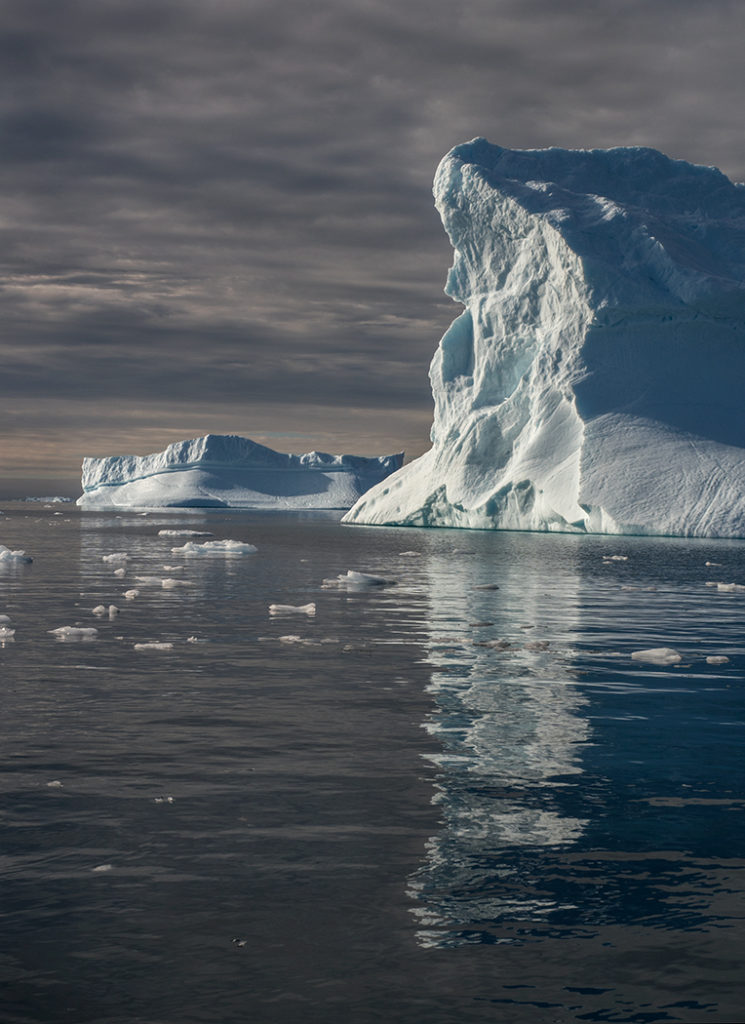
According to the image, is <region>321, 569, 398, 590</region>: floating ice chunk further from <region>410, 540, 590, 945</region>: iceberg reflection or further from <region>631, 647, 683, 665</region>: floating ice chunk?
<region>631, 647, 683, 665</region>: floating ice chunk

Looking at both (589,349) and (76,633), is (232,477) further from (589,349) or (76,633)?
(76,633)

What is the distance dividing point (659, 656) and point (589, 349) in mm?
36994

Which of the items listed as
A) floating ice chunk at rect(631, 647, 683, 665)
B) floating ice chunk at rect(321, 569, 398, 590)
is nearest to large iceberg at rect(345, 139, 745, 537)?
floating ice chunk at rect(321, 569, 398, 590)

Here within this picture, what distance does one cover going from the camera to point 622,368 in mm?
49000

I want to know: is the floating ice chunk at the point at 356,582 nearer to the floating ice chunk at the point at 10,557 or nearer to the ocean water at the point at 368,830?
the ocean water at the point at 368,830

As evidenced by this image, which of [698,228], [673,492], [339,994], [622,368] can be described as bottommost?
[339,994]

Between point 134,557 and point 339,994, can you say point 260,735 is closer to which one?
point 339,994

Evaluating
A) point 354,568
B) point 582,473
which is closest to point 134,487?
point 582,473

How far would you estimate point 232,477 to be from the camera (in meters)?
144

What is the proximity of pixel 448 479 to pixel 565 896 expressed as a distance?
48.3 meters

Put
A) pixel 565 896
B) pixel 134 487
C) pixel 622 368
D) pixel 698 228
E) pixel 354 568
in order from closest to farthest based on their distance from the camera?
pixel 565 896 → pixel 354 568 → pixel 622 368 → pixel 698 228 → pixel 134 487

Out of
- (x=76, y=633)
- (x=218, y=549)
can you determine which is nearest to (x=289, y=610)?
(x=76, y=633)

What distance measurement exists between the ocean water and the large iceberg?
30738 millimetres

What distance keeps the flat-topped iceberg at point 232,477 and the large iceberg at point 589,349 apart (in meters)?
83.8
